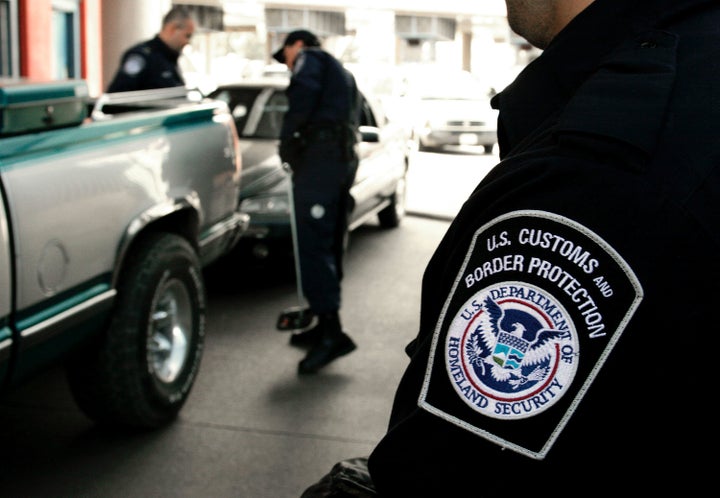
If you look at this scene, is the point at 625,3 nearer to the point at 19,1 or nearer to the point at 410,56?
the point at 19,1

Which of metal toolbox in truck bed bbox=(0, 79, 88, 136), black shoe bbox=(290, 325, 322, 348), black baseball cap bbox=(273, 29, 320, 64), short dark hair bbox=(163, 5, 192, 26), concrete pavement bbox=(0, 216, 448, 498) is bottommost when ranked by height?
concrete pavement bbox=(0, 216, 448, 498)

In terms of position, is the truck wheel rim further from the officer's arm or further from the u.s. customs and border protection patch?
the u.s. customs and border protection patch

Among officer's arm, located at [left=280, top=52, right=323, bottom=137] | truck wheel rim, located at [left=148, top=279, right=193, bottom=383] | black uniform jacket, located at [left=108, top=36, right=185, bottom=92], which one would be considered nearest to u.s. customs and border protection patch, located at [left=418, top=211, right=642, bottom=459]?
truck wheel rim, located at [left=148, top=279, right=193, bottom=383]

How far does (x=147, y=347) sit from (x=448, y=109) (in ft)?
55.6

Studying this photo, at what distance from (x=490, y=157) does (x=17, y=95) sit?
16.5m

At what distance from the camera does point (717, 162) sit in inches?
40.5

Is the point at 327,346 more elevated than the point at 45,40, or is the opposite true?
the point at 45,40

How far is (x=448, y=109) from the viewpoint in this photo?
819 inches

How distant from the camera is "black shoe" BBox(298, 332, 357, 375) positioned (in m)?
5.76

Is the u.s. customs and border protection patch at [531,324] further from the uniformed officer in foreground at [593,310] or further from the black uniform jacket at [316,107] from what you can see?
the black uniform jacket at [316,107]

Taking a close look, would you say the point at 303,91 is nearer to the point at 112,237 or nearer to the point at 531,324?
the point at 112,237

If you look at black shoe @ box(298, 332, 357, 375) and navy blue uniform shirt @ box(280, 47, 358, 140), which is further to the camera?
navy blue uniform shirt @ box(280, 47, 358, 140)

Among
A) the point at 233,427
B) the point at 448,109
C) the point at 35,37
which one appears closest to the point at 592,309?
the point at 233,427

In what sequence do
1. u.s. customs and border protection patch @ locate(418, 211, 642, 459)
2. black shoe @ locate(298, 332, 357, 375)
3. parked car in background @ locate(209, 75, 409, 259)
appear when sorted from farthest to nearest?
parked car in background @ locate(209, 75, 409, 259) < black shoe @ locate(298, 332, 357, 375) < u.s. customs and border protection patch @ locate(418, 211, 642, 459)
